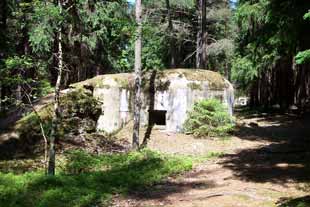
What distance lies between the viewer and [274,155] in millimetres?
14664

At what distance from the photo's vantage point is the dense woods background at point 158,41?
11.2 metres

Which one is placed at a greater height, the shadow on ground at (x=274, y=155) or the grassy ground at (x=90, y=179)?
the shadow on ground at (x=274, y=155)

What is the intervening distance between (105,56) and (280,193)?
21.4 meters

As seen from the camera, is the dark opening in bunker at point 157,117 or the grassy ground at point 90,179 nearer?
the grassy ground at point 90,179

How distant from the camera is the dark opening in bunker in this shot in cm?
2030

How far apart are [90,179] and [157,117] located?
974 cm

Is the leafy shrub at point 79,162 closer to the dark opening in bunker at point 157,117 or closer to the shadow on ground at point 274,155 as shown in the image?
the shadow on ground at point 274,155

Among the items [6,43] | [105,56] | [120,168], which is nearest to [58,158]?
[120,168]

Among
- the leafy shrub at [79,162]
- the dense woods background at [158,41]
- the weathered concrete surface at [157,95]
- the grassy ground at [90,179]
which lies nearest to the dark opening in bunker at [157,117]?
the weathered concrete surface at [157,95]

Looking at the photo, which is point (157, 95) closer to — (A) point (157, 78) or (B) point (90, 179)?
(A) point (157, 78)

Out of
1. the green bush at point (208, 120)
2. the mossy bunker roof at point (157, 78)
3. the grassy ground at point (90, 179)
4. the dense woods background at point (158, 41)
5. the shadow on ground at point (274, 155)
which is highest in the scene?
the dense woods background at point (158, 41)

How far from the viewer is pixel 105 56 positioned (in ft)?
97.5

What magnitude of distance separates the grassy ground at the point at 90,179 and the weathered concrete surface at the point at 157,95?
4.52 m

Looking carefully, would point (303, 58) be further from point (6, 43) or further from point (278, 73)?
point (278, 73)
